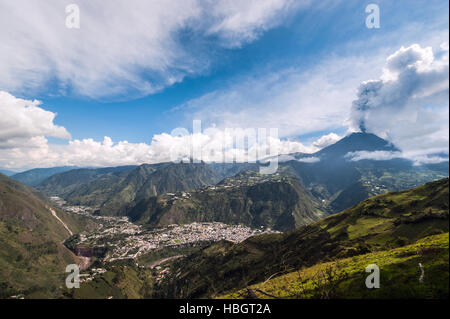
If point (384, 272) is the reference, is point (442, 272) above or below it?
above

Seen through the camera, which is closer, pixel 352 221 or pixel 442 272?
pixel 442 272

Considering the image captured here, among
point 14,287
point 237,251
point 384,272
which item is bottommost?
point 14,287

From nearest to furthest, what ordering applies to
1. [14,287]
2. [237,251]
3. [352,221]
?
1. [352,221]
2. [237,251]
3. [14,287]
